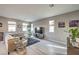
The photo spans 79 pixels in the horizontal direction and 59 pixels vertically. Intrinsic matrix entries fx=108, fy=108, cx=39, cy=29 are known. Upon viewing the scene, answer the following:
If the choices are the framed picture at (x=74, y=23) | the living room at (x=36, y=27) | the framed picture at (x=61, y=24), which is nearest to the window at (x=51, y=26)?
the living room at (x=36, y=27)

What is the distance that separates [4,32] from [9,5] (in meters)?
0.50

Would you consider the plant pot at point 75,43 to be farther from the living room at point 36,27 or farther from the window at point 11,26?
the window at point 11,26

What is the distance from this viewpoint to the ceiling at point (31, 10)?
1917mm

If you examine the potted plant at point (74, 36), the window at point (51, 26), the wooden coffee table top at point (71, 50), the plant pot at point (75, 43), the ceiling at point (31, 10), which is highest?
the ceiling at point (31, 10)

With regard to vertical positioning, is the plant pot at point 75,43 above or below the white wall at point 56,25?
below

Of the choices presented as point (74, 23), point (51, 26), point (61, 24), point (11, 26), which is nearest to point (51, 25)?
point (51, 26)

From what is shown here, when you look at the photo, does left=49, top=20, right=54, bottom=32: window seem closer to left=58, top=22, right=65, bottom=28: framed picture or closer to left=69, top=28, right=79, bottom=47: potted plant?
left=58, top=22, right=65, bottom=28: framed picture

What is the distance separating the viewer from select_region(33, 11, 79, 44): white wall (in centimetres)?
193

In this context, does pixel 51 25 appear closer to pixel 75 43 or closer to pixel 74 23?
pixel 74 23

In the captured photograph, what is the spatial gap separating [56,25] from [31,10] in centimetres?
55

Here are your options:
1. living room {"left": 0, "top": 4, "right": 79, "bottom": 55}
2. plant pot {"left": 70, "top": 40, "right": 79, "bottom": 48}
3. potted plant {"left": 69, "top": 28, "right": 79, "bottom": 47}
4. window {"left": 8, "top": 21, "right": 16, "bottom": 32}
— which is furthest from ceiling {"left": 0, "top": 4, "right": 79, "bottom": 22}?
plant pot {"left": 70, "top": 40, "right": 79, "bottom": 48}
